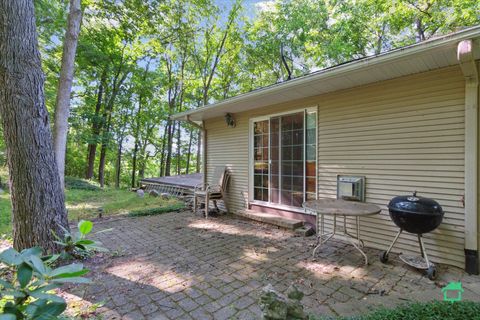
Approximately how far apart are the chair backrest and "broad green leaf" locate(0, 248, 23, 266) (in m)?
4.75

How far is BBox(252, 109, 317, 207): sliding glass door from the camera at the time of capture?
4.17 m

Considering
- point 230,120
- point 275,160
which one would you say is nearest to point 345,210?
point 275,160

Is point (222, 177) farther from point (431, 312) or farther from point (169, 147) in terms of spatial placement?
point (169, 147)

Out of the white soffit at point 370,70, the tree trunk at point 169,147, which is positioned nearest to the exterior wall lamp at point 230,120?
the white soffit at point 370,70

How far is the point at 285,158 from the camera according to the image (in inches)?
179

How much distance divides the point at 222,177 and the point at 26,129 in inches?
142

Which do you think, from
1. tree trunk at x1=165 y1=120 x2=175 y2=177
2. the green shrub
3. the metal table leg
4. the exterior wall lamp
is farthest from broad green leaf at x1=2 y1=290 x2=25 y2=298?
tree trunk at x1=165 y1=120 x2=175 y2=177

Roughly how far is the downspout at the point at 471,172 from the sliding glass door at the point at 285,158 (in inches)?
74.2

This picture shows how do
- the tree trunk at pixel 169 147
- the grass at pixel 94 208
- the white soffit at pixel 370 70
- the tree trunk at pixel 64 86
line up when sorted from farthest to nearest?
the tree trunk at pixel 169 147 < the grass at pixel 94 208 < the tree trunk at pixel 64 86 < the white soffit at pixel 370 70

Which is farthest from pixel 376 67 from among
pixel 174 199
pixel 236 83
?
pixel 236 83

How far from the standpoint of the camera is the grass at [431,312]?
1.77m

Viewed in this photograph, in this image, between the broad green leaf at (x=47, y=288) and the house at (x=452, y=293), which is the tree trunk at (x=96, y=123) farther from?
the house at (x=452, y=293)

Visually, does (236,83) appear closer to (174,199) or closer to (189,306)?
(174,199)

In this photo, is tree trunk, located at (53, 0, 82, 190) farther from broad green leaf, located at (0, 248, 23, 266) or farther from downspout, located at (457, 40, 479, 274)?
downspout, located at (457, 40, 479, 274)
